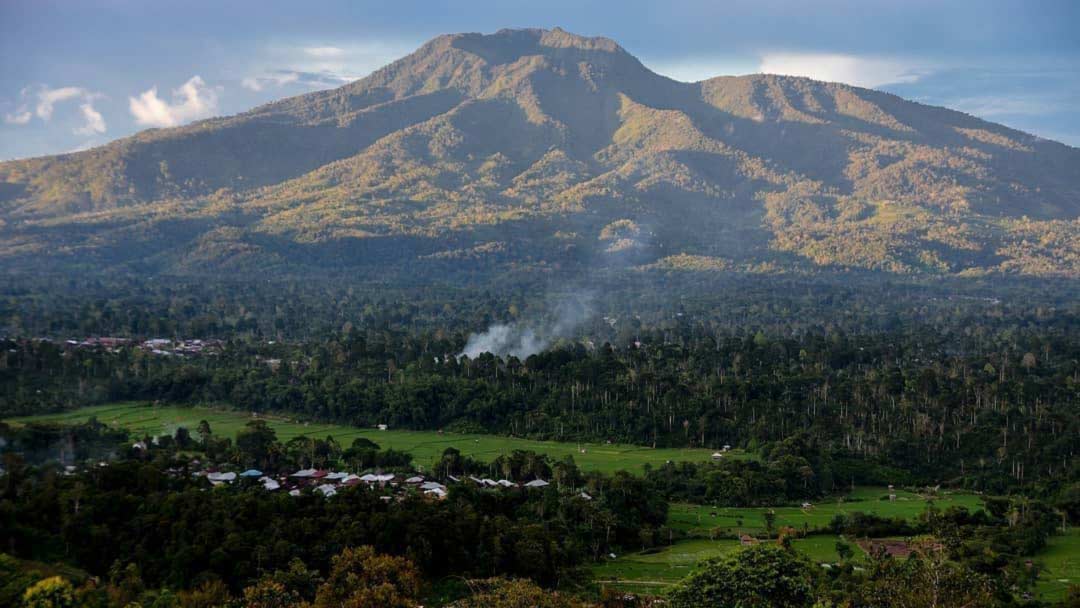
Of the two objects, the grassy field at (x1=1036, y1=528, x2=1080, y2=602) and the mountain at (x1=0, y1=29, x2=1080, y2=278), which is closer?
the grassy field at (x1=1036, y1=528, x2=1080, y2=602)

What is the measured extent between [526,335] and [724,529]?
42605 millimetres

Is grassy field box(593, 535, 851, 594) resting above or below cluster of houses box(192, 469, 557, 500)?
below

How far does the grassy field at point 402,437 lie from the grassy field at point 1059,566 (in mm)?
15383

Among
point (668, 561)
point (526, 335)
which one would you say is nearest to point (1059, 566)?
point (668, 561)

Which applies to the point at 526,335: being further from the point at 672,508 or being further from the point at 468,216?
the point at 468,216

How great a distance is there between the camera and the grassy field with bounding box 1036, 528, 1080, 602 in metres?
30.2

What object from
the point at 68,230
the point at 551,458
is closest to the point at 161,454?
the point at 551,458

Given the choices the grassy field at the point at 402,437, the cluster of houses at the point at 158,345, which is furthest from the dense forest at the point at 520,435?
the grassy field at the point at 402,437

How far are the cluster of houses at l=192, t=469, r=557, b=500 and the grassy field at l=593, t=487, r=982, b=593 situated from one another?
13.0 ft

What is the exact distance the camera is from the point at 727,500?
42.0m

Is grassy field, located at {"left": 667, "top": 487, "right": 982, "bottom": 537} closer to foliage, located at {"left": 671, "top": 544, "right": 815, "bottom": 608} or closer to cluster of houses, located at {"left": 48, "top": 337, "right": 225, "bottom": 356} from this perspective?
foliage, located at {"left": 671, "top": 544, "right": 815, "bottom": 608}

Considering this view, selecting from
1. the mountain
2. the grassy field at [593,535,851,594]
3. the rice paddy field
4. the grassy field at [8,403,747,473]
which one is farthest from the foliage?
the mountain

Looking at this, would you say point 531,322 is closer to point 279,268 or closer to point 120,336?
point 120,336

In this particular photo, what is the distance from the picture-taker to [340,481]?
39.6m
